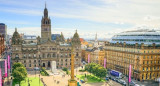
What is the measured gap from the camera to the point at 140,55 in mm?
96125

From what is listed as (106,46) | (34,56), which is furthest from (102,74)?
(34,56)

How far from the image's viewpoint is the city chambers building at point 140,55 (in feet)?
317

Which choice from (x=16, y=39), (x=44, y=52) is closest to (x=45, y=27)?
(x=44, y=52)

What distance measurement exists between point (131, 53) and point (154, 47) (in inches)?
509

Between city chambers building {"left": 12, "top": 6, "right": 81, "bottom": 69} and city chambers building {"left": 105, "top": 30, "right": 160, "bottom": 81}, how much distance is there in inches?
1371

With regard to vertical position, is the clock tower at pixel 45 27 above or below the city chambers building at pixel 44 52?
above

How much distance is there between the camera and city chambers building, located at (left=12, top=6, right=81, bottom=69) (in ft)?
407

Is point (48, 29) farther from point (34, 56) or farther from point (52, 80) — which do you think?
point (52, 80)

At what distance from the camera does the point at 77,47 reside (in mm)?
138750

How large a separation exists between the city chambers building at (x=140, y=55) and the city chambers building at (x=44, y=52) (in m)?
34.8

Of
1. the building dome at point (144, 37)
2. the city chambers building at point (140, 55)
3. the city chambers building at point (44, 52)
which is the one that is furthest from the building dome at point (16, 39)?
the building dome at point (144, 37)

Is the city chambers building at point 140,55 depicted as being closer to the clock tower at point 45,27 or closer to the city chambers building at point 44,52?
the city chambers building at point 44,52

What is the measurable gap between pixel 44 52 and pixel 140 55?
66656mm

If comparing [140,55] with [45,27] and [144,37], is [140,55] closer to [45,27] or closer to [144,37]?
[144,37]
